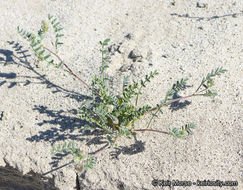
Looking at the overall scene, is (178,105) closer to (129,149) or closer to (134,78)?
(134,78)

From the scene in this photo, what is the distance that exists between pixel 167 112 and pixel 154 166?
59 centimetres

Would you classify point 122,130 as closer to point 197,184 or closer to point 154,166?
point 154,166

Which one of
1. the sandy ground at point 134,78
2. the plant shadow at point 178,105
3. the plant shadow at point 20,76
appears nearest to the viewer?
the sandy ground at point 134,78

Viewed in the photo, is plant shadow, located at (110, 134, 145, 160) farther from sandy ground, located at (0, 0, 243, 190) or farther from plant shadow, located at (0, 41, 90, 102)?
plant shadow, located at (0, 41, 90, 102)

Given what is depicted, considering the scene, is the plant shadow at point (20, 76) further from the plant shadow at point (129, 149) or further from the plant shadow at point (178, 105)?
the plant shadow at point (178, 105)

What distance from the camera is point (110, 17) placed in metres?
3.93

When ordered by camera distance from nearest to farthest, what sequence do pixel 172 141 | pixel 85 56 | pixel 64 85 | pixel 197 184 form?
pixel 197 184
pixel 172 141
pixel 64 85
pixel 85 56

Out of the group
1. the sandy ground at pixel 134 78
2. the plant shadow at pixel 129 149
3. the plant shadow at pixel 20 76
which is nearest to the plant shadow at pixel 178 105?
the sandy ground at pixel 134 78

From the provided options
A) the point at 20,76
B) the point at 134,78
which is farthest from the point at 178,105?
the point at 20,76

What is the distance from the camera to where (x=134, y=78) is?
320cm

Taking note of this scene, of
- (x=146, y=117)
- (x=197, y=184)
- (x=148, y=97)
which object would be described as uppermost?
(x=148, y=97)

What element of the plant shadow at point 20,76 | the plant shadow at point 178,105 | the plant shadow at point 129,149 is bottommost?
the plant shadow at point 129,149

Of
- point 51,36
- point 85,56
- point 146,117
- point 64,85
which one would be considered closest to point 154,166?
point 146,117

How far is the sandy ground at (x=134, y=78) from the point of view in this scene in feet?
8.56
